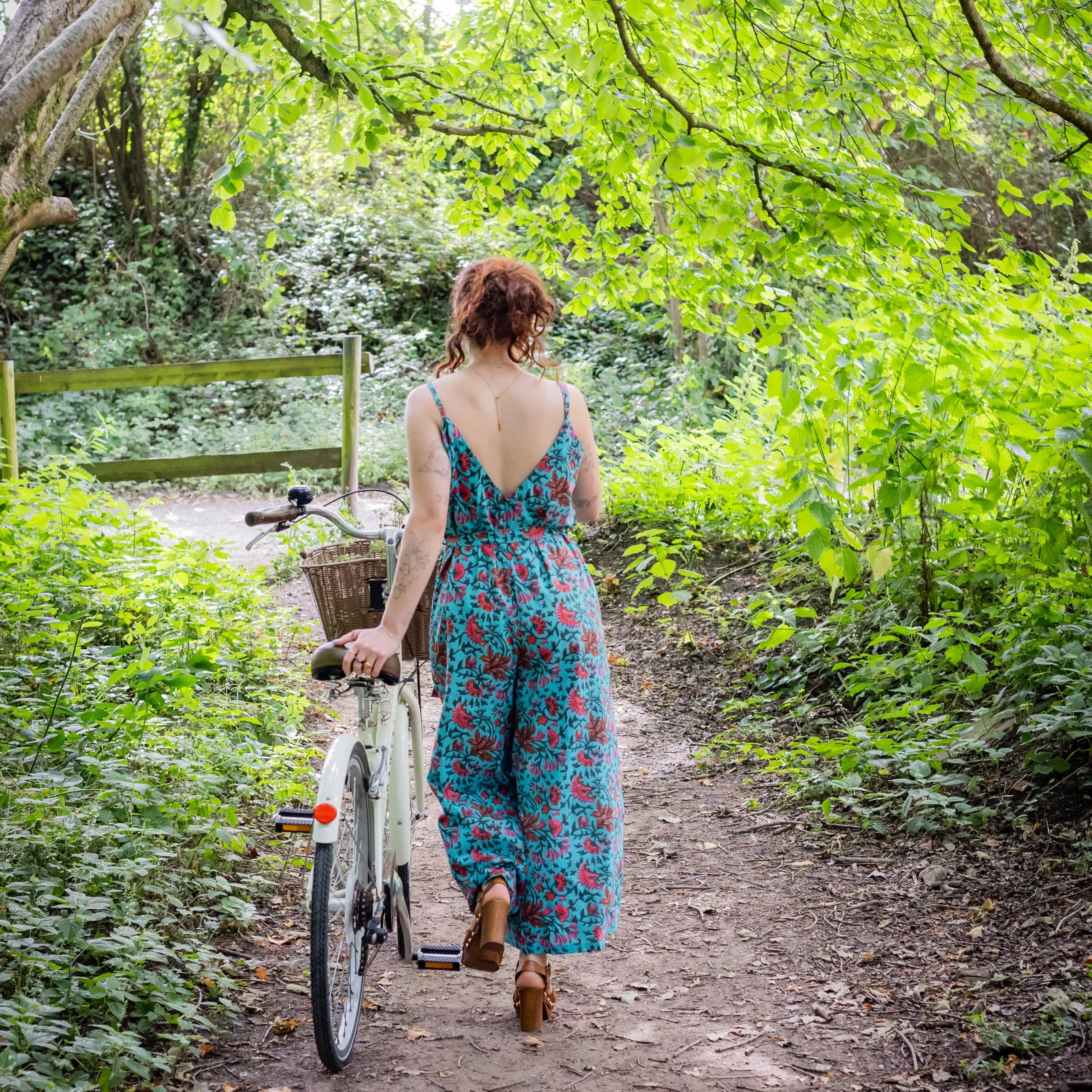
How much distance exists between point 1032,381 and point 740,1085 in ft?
10.9

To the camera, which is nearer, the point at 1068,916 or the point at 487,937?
the point at 487,937

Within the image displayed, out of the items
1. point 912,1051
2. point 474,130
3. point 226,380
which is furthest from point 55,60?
point 226,380

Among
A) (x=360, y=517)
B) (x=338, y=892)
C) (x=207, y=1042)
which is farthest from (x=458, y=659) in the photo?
(x=360, y=517)

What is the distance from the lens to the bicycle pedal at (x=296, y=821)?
2.77 meters

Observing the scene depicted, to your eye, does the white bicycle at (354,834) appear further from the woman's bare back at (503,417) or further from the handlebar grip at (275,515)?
the woman's bare back at (503,417)

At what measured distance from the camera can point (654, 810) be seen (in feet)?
15.8

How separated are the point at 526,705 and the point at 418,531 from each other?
0.57m

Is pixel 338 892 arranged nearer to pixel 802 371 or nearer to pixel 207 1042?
pixel 207 1042

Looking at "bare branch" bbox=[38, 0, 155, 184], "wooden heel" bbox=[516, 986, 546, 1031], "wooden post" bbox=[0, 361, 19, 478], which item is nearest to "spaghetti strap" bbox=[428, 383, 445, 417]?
"wooden heel" bbox=[516, 986, 546, 1031]

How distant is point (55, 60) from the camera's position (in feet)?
14.5

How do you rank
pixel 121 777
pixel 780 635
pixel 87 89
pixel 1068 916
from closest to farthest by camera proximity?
pixel 1068 916 < pixel 121 777 < pixel 780 635 < pixel 87 89

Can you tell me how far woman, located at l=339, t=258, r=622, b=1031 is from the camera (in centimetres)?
287

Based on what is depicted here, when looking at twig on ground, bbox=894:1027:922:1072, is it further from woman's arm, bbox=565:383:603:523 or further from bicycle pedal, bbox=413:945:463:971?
woman's arm, bbox=565:383:603:523

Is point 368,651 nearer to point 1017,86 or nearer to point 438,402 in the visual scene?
point 438,402
